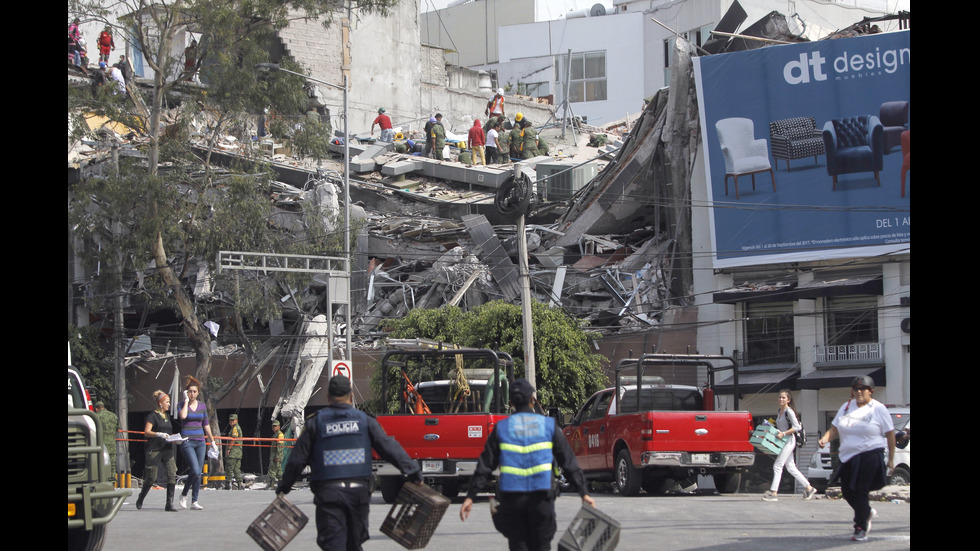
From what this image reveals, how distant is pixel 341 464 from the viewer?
7.68 m

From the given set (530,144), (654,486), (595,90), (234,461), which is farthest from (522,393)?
(595,90)

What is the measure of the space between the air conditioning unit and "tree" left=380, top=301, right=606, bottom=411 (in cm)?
1190

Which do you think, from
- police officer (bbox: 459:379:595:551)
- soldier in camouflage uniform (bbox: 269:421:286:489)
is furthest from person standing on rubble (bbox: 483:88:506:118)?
police officer (bbox: 459:379:595:551)

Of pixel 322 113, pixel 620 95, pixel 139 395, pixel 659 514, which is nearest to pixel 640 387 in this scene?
pixel 659 514

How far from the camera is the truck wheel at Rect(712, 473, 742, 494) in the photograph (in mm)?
17094

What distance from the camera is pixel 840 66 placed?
31641 mm

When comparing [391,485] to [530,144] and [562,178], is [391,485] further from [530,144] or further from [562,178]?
[530,144]

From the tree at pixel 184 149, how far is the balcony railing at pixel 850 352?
15413mm

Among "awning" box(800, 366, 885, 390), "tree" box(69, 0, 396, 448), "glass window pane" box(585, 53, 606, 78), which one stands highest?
"glass window pane" box(585, 53, 606, 78)

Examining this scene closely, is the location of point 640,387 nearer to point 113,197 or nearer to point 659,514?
point 659,514

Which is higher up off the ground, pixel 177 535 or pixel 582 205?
pixel 582 205

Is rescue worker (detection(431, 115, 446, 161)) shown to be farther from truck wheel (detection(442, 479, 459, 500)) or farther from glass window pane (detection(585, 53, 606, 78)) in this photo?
truck wheel (detection(442, 479, 459, 500))
